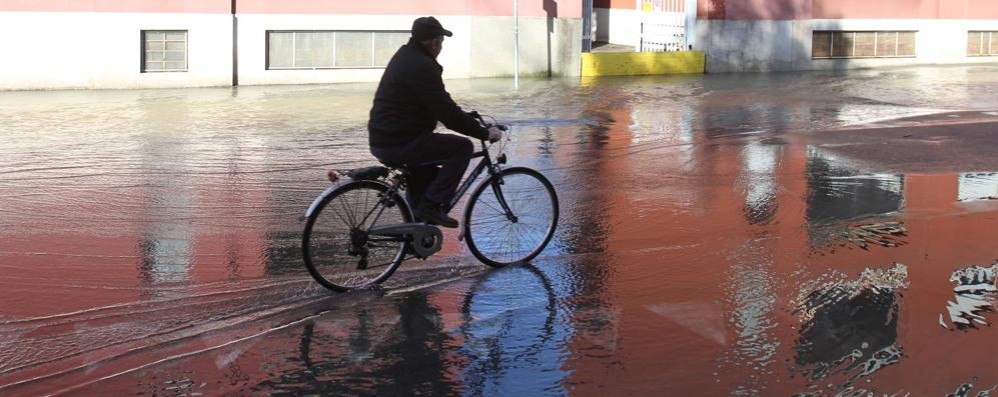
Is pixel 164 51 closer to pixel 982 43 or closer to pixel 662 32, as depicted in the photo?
pixel 662 32

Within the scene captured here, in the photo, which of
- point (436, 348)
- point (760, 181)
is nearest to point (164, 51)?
point (760, 181)

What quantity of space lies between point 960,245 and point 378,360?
171 inches

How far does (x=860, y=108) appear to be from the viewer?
1653 cm

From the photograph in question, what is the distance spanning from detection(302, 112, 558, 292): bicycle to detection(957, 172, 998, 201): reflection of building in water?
159 inches

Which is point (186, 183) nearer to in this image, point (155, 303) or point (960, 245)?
point (155, 303)

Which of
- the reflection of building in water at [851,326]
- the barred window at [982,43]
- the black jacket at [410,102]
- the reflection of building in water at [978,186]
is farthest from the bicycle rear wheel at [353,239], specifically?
the barred window at [982,43]

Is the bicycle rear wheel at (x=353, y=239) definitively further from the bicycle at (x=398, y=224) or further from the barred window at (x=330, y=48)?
the barred window at (x=330, y=48)

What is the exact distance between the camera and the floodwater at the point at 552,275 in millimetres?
5633

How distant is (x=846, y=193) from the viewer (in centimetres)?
1019

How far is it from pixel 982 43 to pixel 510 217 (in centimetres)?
1980

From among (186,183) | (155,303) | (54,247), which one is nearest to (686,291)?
(155,303)

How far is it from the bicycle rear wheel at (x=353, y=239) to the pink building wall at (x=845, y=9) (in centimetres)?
1625

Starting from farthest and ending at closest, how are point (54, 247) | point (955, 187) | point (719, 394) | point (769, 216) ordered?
point (955, 187) < point (769, 216) < point (54, 247) < point (719, 394)

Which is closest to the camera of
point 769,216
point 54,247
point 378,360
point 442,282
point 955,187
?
point 378,360
